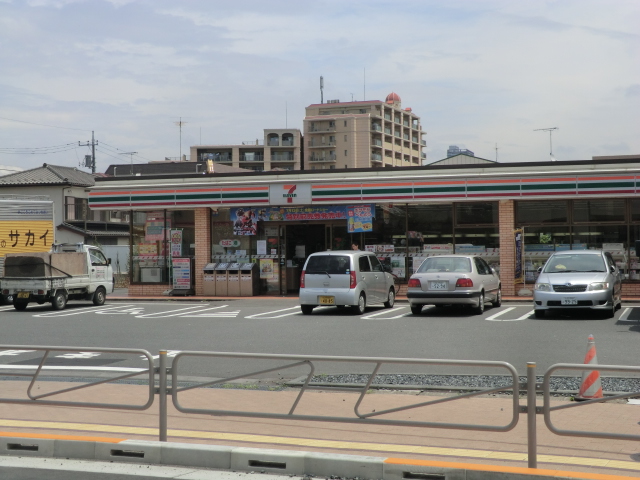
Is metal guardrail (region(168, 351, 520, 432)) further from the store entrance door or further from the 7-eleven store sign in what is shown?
the store entrance door

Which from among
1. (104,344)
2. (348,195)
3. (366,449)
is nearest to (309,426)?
(366,449)

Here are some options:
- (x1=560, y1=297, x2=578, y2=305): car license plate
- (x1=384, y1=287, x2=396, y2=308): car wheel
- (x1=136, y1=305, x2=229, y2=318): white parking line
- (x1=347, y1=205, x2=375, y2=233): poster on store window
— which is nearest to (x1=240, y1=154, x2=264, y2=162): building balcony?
(x1=347, y1=205, x2=375, y2=233): poster on store window

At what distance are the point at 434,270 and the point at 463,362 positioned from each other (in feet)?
43.2

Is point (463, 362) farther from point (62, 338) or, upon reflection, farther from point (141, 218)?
point (141, 218)

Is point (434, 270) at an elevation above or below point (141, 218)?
below

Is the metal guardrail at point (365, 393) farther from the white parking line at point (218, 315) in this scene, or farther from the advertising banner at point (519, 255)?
the advertising banner at point (519, 255)

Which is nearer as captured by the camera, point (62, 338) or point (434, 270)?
point (62, 338)

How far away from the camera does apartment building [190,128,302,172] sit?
10306 cm

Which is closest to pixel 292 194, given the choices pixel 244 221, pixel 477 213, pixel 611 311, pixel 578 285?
pixel 244 221

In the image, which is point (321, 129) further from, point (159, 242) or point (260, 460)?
point (260, 460)

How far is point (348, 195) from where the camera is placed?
2641cm

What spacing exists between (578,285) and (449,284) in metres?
Answer: 2.97

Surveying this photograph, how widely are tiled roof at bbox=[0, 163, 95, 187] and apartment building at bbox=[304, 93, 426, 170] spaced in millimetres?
43536

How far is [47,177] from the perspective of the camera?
5575 centimetres
